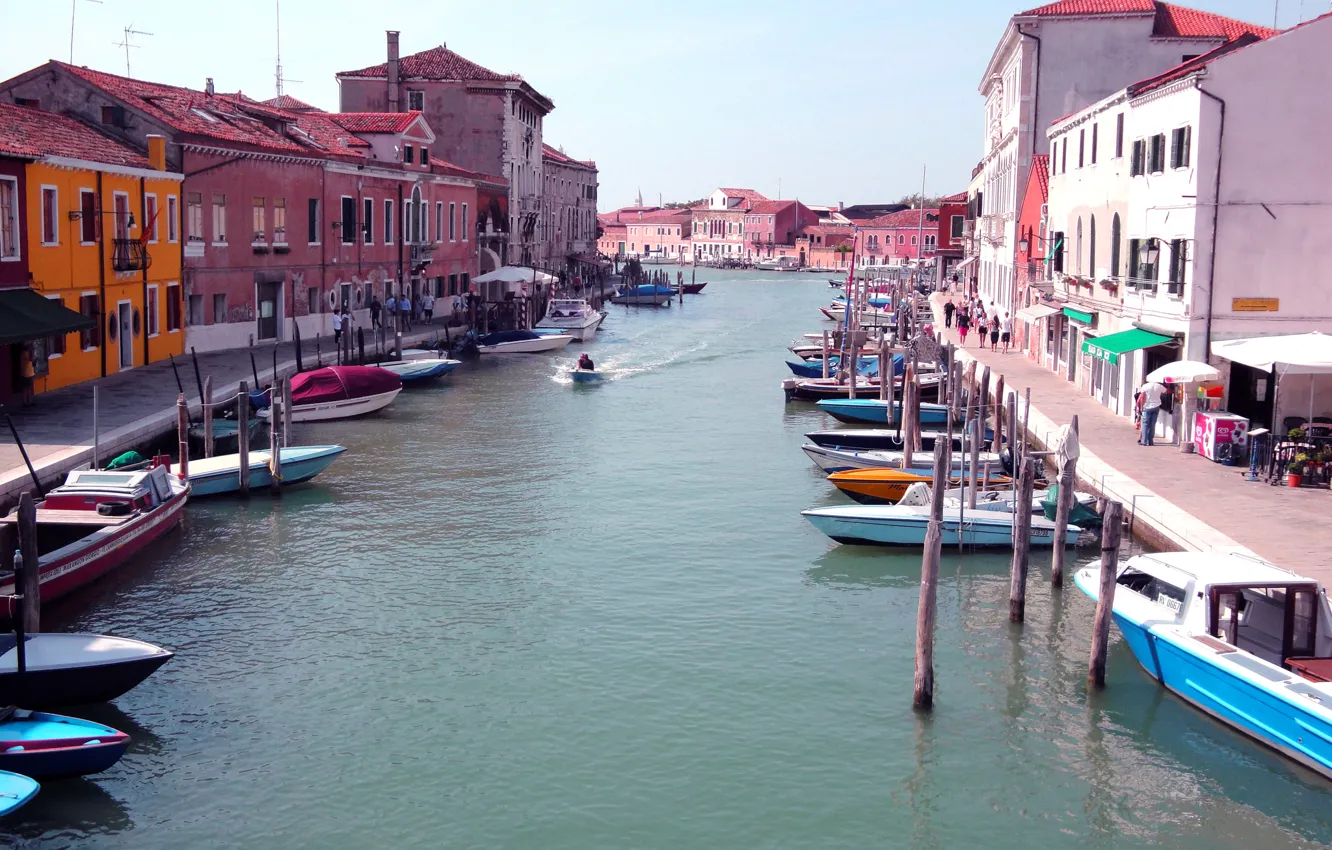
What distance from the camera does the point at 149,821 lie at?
10.7 m

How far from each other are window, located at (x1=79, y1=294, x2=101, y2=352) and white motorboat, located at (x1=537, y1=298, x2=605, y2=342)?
2443 centimetres

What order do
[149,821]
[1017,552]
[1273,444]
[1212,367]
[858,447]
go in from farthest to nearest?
[858,447] → [1212,367] → [1273,444] → [1017,552] → [149,821]

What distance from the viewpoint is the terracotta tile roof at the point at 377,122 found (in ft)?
150

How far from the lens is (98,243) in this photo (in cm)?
2775

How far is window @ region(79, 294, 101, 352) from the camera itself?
2702cm

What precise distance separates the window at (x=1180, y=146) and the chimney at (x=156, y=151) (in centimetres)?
2222

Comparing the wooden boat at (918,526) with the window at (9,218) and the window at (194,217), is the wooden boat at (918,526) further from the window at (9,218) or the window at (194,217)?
the window at (194,217)

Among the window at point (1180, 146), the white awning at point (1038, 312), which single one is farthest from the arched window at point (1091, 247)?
the window at point (1180, 146)

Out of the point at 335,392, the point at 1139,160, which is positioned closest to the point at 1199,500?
the point at 1139,160

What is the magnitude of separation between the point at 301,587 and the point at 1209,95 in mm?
16014

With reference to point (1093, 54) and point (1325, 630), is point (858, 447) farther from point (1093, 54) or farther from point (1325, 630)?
point (1093, 54)

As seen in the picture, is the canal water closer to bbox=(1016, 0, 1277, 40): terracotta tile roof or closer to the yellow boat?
the yellow boat

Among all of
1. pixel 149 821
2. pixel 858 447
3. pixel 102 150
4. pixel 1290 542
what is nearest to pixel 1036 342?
pixel 858 447

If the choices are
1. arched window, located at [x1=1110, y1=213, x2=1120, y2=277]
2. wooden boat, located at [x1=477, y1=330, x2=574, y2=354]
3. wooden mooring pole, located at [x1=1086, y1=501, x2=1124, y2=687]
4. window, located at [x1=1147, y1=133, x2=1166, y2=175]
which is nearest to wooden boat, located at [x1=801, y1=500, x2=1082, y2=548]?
wooden mooring pole, located at [x1=1086, y1=501, x2=1124, y2=687]
